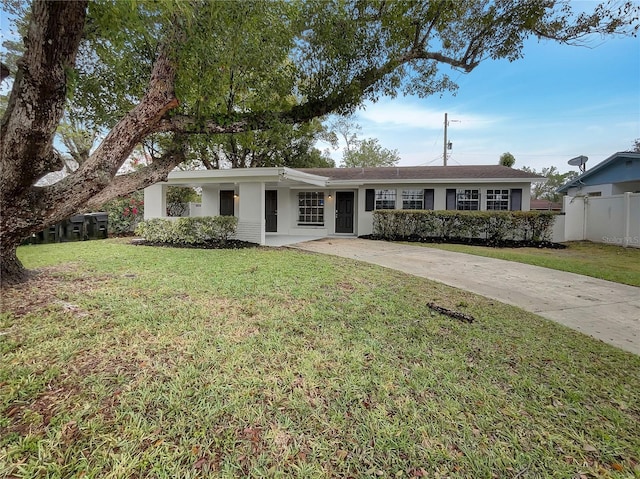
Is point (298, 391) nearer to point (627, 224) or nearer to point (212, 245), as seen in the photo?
point (212, 245)

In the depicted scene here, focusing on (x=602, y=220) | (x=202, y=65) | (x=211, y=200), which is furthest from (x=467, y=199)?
(x=202, y=65)

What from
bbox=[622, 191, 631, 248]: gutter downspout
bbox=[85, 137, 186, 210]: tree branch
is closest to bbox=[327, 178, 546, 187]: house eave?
bbox=[622, 191, 631, 248]: gutter downspout

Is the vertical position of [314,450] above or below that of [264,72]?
below

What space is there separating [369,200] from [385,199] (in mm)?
732

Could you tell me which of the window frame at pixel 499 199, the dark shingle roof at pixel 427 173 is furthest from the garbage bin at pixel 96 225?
the window frame at pixel 499 199

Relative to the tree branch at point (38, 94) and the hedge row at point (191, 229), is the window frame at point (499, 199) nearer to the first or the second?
the hedge row at point (191, 229)

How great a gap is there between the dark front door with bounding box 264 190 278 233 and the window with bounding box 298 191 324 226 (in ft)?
3.84

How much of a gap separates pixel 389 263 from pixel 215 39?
5957mm

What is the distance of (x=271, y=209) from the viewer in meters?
15.5

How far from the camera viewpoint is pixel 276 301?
14.9 ft

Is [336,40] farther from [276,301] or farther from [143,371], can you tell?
[143,371]

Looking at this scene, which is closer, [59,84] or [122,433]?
[122,433]

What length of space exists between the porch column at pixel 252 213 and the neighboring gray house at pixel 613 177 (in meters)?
16.0

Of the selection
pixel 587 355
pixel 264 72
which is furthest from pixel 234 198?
pixel 587 355
